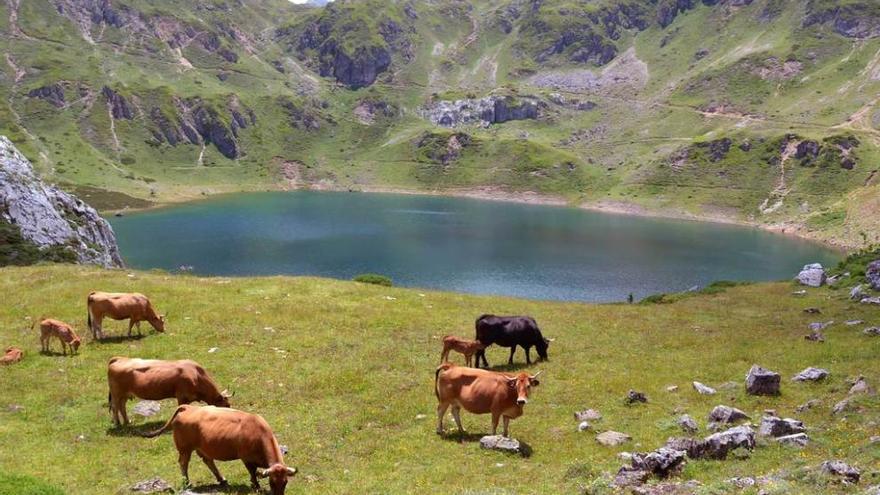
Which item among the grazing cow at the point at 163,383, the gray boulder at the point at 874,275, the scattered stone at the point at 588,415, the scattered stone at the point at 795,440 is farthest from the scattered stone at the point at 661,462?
the gray boulder at the point at 874,275

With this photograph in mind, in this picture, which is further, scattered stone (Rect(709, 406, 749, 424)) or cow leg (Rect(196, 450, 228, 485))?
scattered stone (Rect(709, 406, 749, 424))

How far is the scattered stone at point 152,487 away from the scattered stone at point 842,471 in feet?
48.8

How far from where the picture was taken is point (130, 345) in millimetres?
27906

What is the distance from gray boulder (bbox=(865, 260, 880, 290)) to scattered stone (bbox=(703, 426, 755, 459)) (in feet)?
132

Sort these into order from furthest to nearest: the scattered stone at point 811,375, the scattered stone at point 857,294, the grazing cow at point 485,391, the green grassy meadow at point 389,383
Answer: the scattered stone at point 857,294 → the scattered stone at point 811,375 → the grazing cow at point 485,391 → the green grassy meadow at point 389,383

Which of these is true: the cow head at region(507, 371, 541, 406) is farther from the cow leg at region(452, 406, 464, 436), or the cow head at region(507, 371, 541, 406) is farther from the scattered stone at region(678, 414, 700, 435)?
the scattered stone at region(678, 414, 700, 435)

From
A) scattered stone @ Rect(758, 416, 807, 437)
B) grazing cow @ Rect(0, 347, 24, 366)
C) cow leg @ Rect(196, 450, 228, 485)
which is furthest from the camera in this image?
grazing cow @ Rect(0, 347, 24, 366)

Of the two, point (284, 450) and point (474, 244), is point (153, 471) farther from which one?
point (474, 244)

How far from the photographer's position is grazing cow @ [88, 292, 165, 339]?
28.5 meters

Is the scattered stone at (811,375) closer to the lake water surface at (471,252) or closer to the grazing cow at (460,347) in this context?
the grazing cow at (460,347)

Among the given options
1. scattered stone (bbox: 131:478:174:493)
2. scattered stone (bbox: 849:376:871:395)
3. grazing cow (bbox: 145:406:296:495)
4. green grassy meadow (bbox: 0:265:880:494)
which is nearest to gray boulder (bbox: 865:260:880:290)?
green grassy meadow (bbox: 0:265:880:494)

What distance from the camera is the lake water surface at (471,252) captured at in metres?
105

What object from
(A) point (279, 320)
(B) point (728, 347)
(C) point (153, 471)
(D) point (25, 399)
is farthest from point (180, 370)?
(B) point (728, 347)

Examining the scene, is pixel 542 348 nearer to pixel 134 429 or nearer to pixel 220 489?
pixel 134 429
